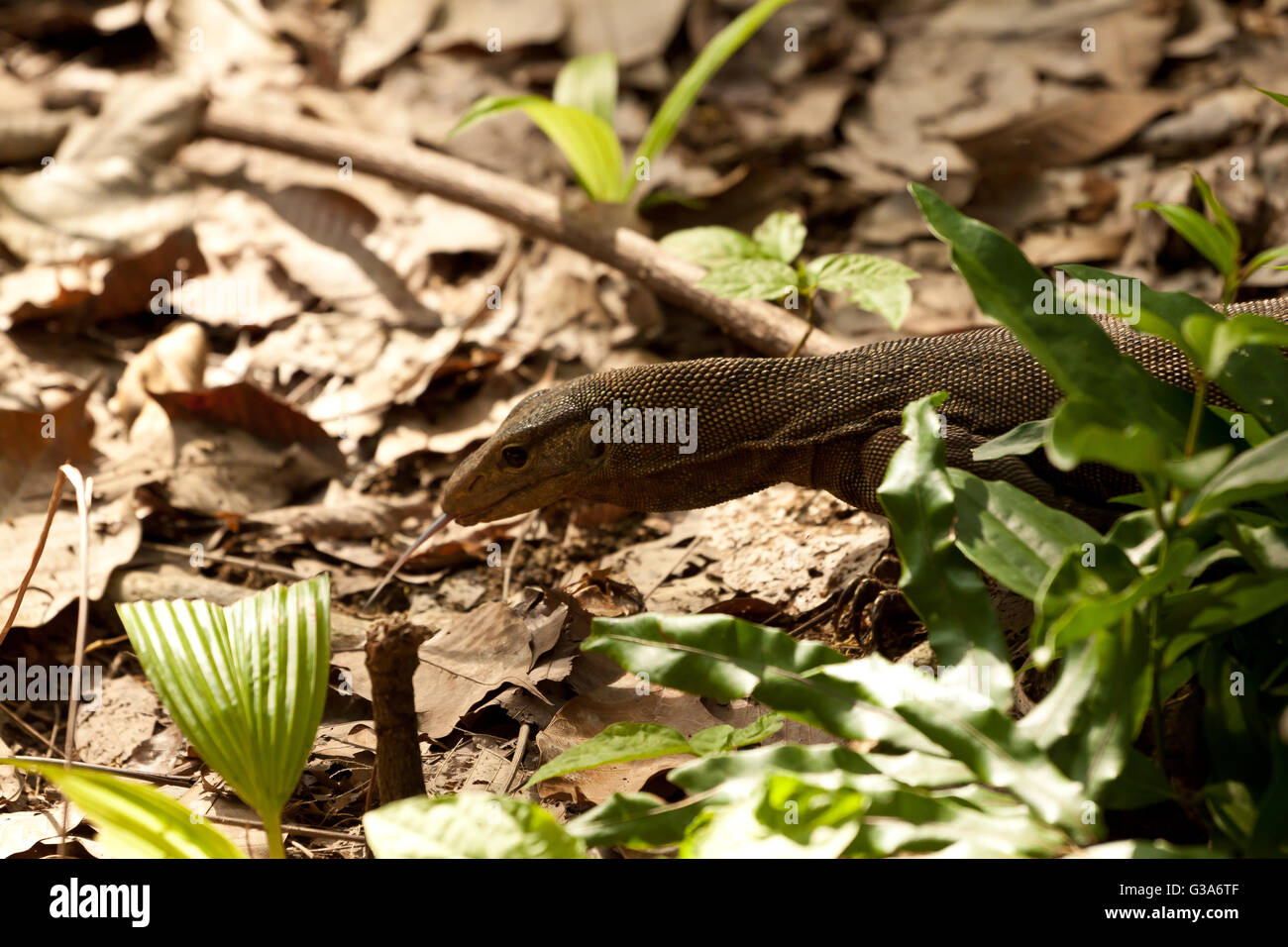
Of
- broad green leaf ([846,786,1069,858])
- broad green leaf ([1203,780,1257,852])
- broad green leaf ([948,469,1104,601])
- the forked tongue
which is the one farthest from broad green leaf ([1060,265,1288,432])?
the forked tongue

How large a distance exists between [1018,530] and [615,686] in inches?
57.2

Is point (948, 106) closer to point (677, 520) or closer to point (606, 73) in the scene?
point (606, 73)

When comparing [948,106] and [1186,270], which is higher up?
[948,106]

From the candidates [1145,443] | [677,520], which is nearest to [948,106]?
[677,520]

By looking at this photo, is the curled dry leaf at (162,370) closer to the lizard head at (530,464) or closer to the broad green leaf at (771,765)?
the lizard head at (530,464)

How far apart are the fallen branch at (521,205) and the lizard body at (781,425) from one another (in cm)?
75

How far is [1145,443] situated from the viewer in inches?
81.2

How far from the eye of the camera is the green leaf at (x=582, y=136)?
228 inches

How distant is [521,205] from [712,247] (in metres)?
1.95

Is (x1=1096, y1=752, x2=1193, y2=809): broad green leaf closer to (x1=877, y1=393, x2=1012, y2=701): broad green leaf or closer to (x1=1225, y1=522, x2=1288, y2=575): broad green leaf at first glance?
(x1=877, y1=393, x2=1012, y2=701): broad green leaf

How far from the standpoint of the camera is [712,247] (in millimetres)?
4656

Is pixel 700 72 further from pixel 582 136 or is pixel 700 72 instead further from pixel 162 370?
pixel 162 370

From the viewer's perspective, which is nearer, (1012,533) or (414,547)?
(1012,533)
